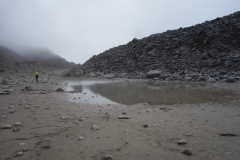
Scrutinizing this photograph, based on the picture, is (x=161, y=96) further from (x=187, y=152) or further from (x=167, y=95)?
(x=187, y=152)

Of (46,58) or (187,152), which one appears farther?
(46,58)

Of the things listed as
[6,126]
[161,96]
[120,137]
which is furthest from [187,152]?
[161,96]

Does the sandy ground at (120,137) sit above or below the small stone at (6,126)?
below

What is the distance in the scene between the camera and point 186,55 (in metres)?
23.3

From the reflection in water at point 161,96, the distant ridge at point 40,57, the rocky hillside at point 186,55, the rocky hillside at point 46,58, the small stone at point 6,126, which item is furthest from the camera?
the rocky hillside at point 46,58

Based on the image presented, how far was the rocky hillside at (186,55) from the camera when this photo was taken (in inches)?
699

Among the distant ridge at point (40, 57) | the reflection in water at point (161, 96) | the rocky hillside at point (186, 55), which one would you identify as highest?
the distant ridge at point (40, 57)

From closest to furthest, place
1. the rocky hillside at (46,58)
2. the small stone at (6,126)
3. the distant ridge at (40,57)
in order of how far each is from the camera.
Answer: the small stone at (6,126), the distant ridge at (40,57), the rocky hillside at (46,58)

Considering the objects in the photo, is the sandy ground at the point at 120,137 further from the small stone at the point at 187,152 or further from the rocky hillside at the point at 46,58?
the rocky hillside at the point at 46,58

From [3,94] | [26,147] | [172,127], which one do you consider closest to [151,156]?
[172,127]

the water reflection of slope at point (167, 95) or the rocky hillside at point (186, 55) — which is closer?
the water reflection of slope at point (167, 95)

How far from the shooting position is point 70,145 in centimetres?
303

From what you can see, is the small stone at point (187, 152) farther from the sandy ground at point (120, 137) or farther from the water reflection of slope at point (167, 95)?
the water reflection of slope at point (167, 95)

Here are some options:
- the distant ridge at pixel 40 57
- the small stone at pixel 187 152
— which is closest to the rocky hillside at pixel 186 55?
the small stone at pixel 187 152
